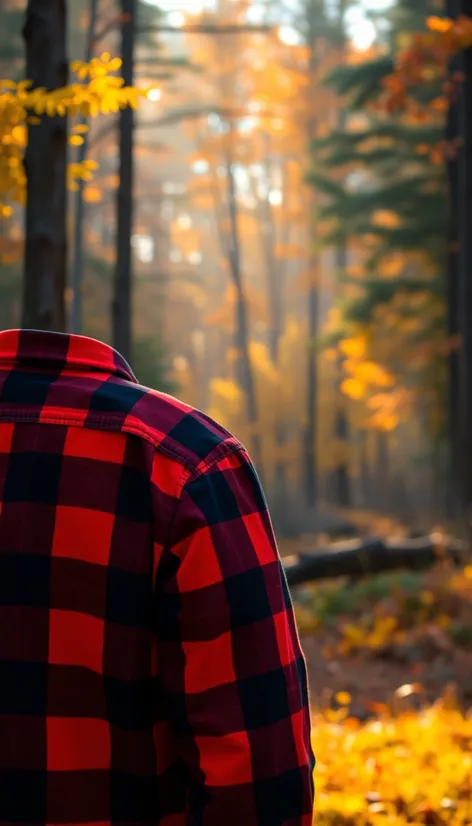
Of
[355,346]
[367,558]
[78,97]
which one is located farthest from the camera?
[355,346]

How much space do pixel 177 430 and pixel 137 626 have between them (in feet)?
1.02

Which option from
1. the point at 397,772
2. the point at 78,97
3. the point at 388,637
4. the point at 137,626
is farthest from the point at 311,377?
the point at 137,626

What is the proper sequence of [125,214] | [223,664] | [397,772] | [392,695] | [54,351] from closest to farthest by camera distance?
1. [223,664]
2. [54,351]
3. [397,772]
4. [392,695]
5. [125,214]

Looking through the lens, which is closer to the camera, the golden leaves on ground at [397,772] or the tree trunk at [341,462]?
the golden leaves on ground at [397,772]

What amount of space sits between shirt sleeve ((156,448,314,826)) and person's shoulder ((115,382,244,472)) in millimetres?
22

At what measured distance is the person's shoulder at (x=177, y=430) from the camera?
60.7 inches

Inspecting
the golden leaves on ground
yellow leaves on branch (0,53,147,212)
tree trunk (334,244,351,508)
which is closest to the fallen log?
the golden leaves on ground

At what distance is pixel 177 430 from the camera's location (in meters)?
1.57

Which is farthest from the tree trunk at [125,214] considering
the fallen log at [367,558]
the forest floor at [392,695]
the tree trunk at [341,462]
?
the tree trunk at [341,462]

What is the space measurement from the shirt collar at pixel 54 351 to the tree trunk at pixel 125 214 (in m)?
9.41

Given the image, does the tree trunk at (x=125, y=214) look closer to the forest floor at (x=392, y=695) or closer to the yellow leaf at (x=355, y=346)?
the forest floor at (x=392, y=695)

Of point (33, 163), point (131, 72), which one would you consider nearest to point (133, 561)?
point (33, 163)

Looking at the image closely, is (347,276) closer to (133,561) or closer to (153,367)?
(153,367)

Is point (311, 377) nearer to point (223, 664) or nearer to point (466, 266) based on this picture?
point (466, 266)
